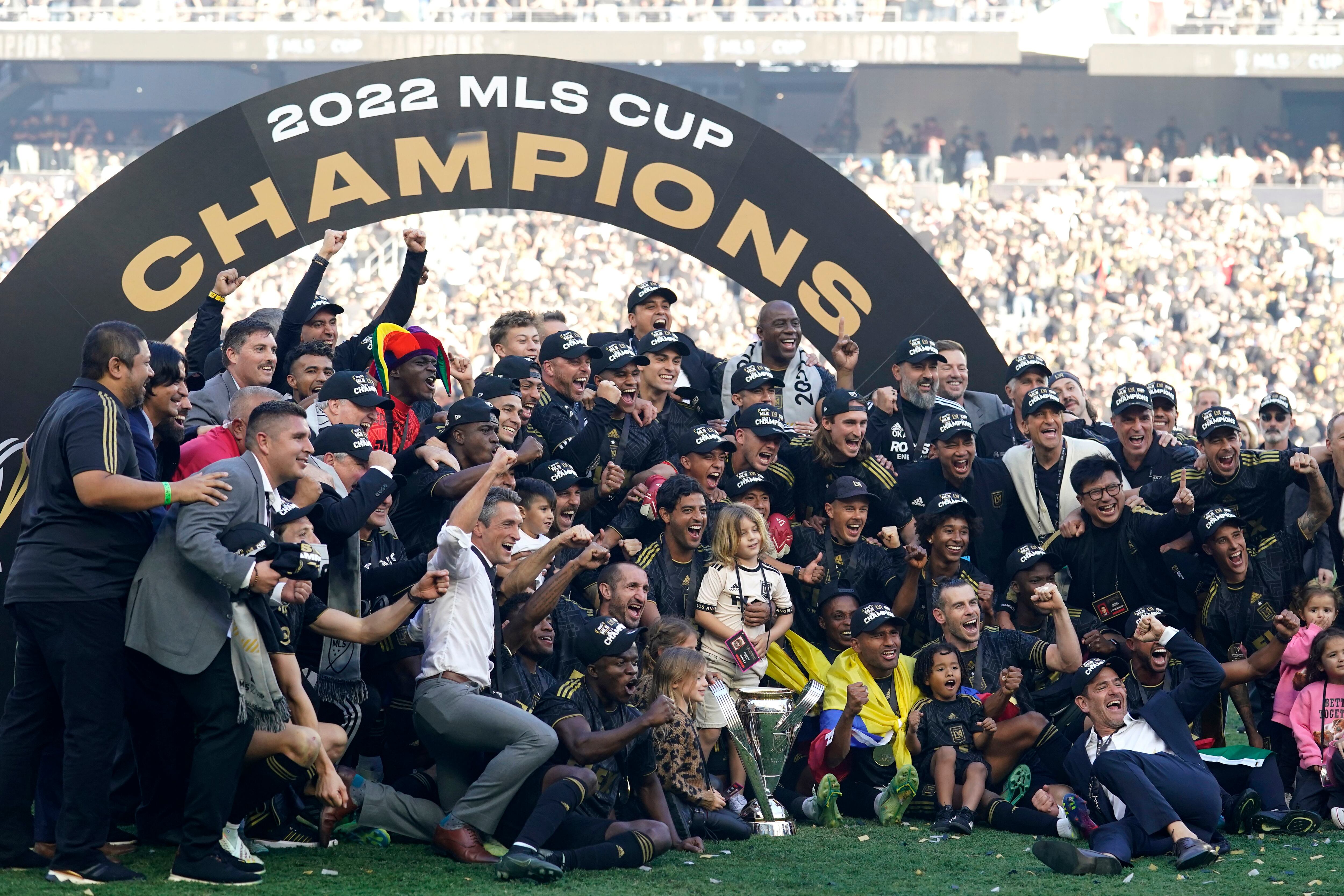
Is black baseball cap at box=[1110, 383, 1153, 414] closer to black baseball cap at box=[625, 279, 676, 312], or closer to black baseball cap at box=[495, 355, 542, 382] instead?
black baseball cap at box=[625, 279, 676, 312]

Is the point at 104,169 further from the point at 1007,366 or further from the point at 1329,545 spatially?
the point at 1329,545

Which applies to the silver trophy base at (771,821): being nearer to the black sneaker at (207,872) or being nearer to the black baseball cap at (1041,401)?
the black sneaker at (207,872)

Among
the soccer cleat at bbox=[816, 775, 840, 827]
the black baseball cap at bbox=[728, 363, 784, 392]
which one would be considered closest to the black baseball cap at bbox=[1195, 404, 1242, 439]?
the black baseball cap at bbox=[728, 363, 784, 392]

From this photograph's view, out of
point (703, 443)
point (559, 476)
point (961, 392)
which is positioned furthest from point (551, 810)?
point (961, 392)

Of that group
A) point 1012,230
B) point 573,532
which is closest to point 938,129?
point 1012,230

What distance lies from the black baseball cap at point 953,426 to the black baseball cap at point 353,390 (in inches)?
119

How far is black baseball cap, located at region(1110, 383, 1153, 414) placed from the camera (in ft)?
28.5

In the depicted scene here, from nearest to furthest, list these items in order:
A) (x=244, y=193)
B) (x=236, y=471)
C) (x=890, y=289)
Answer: (x=236, y=471)
(x=244, y=193)
(x=890, y=289)

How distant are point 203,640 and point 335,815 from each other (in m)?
1.03

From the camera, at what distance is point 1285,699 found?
7.74 m

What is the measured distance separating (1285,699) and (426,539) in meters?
4.25

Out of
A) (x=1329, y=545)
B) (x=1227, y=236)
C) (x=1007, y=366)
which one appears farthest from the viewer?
(x=1227, y=236)

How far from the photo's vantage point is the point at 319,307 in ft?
28.0

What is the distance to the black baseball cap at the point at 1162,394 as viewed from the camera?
932 centimetres
